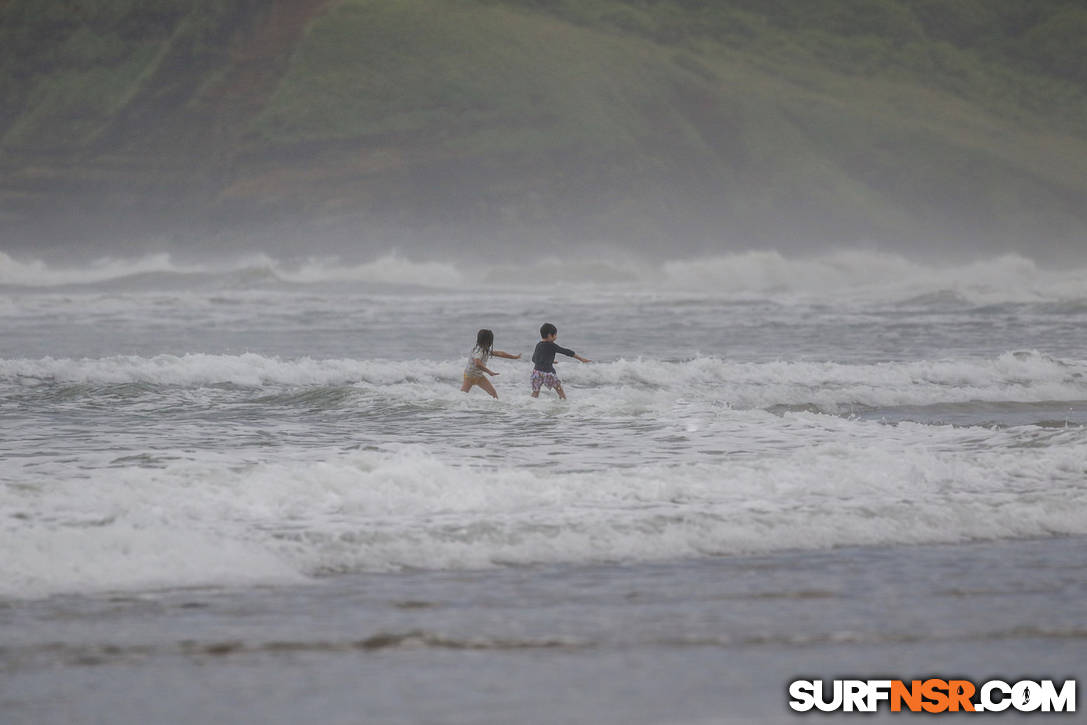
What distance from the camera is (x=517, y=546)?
7105 mm

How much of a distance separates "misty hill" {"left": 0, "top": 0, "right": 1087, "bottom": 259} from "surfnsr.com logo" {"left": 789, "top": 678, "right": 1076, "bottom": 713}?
106 meters

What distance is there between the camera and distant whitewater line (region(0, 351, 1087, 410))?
16.6m

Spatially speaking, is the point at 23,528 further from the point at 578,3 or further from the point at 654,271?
the point at 578,3

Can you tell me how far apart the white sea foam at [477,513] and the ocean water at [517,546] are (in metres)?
0.03

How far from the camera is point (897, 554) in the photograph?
7023 mm

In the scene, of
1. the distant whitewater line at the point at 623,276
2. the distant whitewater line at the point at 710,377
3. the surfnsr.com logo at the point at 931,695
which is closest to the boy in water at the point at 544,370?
the distant whitewater line at the point at 710,377

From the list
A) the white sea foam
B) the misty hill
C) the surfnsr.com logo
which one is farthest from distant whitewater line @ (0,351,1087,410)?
the misty hill

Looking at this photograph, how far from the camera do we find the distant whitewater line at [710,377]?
16.6 metres

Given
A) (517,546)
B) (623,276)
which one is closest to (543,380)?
(517,546)

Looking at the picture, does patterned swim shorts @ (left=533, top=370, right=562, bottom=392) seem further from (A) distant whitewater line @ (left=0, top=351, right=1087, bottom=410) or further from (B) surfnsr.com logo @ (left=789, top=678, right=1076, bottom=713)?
(B) surfnsr.com logo @ (left=789, top=678, right=1076, bottom=713)

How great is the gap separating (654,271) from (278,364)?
7455 centimetres

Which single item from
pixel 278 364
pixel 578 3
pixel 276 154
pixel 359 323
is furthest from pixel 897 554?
pixel 578 3

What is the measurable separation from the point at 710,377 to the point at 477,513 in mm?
10937

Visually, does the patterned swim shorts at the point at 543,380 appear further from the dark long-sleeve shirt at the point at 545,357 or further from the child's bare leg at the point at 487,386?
the child's bare leg at the point at 487,386
